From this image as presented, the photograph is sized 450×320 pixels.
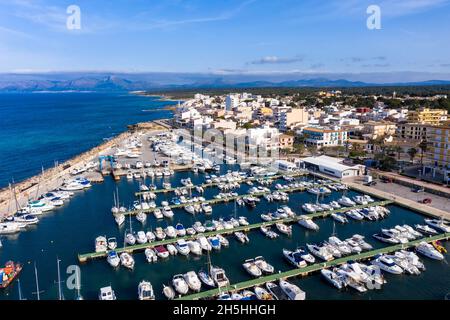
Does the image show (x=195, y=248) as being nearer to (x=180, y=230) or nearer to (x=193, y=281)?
(x=180, y=230)

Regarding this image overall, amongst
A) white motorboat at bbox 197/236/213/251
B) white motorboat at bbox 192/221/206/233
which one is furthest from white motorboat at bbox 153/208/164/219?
white motorboat at bbox 197/236/213/251

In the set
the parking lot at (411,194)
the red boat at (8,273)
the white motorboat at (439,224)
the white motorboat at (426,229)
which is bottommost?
the red boat at (8,273)

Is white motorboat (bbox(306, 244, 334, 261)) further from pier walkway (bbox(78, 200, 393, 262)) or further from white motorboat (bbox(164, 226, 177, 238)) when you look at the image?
white motorboat (bbox(164, 226, 177, 238))

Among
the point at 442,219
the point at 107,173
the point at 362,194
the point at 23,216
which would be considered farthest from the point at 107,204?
the point at 442,219

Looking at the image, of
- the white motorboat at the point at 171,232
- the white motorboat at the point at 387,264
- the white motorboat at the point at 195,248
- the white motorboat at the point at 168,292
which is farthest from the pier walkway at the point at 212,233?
the white motorboat at the point at 387,264

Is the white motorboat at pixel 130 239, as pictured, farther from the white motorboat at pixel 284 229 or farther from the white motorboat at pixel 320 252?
the white motorboat at pixel 320 252
